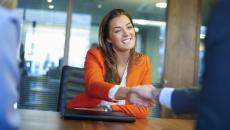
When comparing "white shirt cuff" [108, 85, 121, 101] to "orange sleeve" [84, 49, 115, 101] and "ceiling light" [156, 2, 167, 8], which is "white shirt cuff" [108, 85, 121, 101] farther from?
"ceiling light" [156, 2, 167, 8]

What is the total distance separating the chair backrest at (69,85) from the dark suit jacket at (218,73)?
1.80 metres

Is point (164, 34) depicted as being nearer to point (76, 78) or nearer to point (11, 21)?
point (76, 78)

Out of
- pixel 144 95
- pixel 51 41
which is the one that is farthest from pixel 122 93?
pixel 51 41

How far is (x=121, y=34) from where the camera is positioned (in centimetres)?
235

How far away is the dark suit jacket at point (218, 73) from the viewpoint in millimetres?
542

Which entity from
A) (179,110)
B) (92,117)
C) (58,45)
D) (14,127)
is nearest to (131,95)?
(92,117)

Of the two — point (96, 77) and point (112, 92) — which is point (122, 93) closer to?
point (112, 92)

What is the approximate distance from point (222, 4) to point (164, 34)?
3901 millimetres

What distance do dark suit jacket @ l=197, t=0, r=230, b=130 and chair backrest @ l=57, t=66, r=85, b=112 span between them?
5.90ft

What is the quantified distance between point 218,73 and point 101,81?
1503mm

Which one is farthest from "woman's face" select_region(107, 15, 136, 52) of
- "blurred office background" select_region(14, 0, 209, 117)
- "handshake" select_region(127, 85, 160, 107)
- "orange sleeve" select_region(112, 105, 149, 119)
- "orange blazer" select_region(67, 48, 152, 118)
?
"blurred office background" select_region(14, 0, 209, 117)

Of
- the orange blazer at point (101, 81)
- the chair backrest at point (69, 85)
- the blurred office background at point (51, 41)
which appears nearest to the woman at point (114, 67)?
the orange blazer at point (101, 81)

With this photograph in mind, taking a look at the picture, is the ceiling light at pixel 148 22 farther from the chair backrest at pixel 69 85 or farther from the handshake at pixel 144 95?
the handshake at pixel 144 95

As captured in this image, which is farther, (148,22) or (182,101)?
(148,22)
